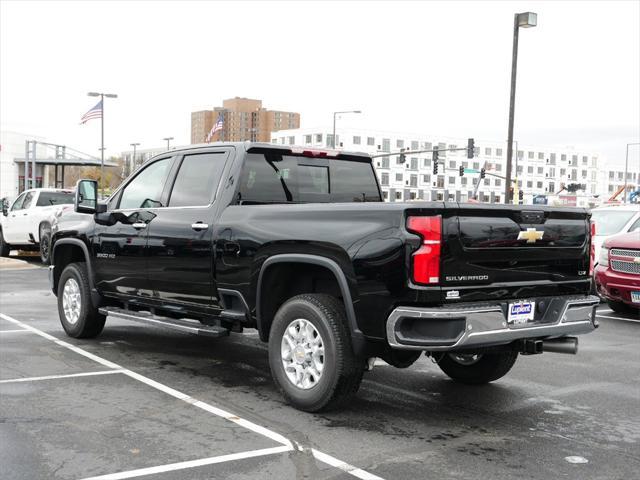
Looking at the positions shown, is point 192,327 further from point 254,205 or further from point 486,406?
point 486,406

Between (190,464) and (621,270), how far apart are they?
28.3 feet

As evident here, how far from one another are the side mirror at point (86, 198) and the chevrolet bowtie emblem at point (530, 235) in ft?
14.9

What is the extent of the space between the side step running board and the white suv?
1209 cm

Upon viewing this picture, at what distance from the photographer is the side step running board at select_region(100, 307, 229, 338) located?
6.48m

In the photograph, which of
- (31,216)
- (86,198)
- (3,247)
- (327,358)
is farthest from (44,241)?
(327,358)

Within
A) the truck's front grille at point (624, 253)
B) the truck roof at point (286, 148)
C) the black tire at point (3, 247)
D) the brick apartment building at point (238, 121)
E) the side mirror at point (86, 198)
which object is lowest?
the black tire at point (3, 247)

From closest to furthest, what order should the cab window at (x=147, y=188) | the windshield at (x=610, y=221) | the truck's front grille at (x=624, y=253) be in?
the cab window at (x=147, y=188), the truck's front grille at (x=624, y=253), the windshield at (x=610, y=221)

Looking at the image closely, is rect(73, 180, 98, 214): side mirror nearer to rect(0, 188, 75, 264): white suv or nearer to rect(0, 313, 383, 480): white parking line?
rect(0, 313, 383, 480): white parking line

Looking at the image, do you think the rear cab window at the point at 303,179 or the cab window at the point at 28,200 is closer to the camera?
the rear cab window at the point at 303,179

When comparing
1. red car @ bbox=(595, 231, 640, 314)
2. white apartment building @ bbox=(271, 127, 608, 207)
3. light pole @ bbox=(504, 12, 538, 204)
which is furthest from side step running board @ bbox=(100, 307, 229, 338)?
white apartment building @ bbox=(271, 127, 608, 207)

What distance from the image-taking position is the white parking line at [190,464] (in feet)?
13.9

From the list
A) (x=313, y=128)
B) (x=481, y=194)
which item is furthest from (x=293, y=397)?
(x=481, y=194)

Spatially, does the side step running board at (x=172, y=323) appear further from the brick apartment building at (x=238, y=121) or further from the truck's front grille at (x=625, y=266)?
the brick apartment building at (x=238, y=121)

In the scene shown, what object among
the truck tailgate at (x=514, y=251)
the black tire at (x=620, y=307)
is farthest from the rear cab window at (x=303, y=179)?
the black tire at (x=620, y=307)
